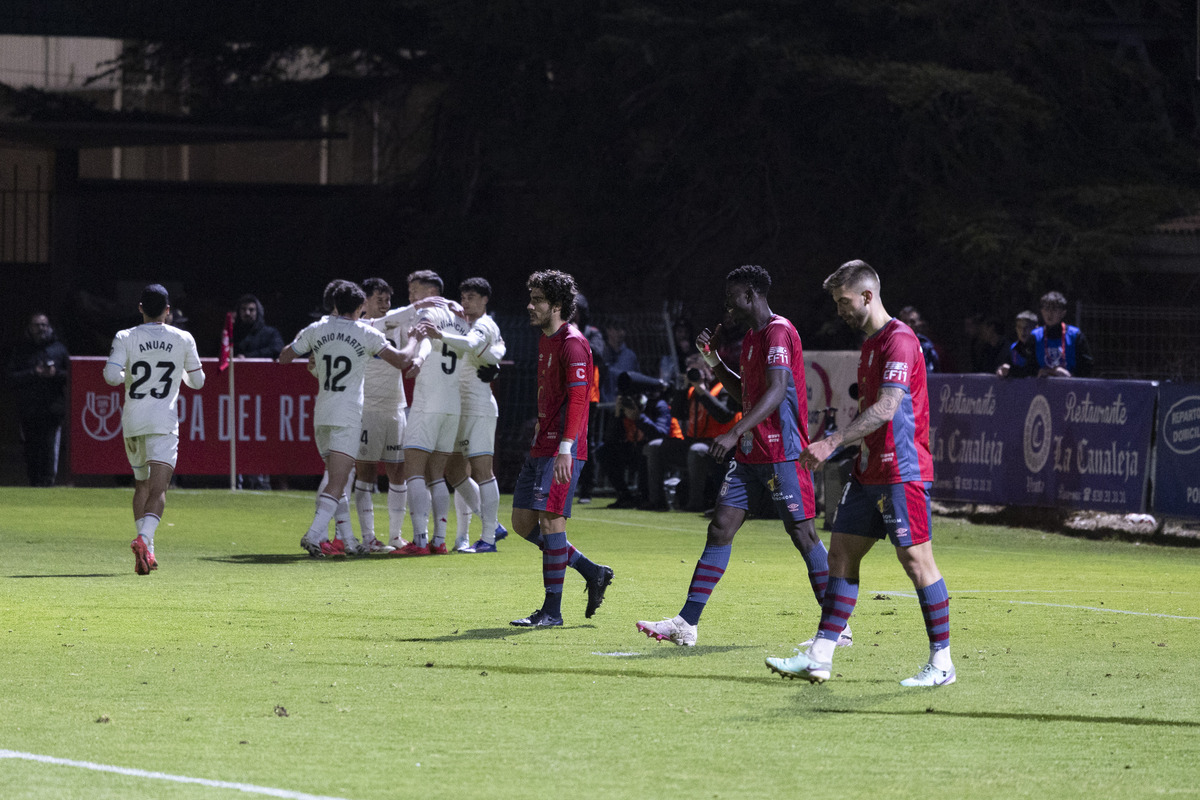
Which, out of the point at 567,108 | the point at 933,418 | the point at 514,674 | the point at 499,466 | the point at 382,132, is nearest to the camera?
the point at 514,674

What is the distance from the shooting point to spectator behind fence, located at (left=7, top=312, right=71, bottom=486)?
21.8 metres

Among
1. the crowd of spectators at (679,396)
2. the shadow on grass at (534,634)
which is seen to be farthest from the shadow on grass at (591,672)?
the crowd of spectators at (679,396)

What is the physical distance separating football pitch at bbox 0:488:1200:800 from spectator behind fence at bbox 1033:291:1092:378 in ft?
14.8

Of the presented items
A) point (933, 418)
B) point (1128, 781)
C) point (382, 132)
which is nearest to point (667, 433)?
point (933, 418)

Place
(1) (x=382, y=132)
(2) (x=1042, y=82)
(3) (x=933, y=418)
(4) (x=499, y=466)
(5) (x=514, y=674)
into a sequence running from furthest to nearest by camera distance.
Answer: (1) (x=382, y=132), (2) (x=1042, y=82), (4) (x=499, y=466), (3) (x=933, y=418), (5) (x=514, y=674)

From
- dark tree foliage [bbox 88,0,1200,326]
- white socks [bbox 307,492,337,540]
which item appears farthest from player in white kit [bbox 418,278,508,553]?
dark tree foliage [bbox 88,0,1200,326]

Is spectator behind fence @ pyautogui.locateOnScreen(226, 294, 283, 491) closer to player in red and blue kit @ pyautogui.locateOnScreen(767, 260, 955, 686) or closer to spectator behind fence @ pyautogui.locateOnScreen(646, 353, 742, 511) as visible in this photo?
spectator behind fence @ pyautogui.locateOnScreen(646, 353, 742, 511)

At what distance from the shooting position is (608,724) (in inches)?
289

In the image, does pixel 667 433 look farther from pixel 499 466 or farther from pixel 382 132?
pixel 382 132

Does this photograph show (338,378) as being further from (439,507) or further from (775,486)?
(775,486)

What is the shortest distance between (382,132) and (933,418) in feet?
68.7

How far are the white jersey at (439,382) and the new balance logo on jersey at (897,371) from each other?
22.8 feet

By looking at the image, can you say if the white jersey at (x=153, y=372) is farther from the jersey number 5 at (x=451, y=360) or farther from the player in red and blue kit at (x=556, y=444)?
the player in red and blue kit at (x=556, y=444)

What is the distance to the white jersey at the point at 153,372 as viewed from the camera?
1347 centimetres
